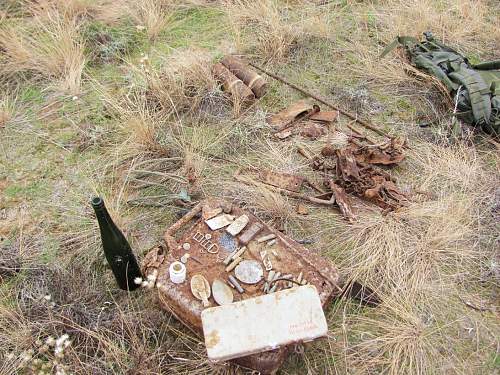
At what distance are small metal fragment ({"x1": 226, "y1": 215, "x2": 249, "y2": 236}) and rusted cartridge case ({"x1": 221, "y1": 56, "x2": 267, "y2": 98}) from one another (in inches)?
64.7

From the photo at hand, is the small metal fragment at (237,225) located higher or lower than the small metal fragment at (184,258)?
higher

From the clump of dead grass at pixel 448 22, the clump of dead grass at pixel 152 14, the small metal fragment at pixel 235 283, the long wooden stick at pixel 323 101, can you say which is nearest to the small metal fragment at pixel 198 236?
the small metal fragment at pixel 235 283

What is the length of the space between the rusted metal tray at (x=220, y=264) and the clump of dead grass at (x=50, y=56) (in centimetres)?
222

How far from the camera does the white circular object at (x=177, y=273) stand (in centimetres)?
245

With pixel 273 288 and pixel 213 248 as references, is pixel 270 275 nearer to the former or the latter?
pixel 273 288

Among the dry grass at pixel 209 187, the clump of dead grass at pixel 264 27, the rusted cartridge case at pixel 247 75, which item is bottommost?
the dry grass at pixel 209 187

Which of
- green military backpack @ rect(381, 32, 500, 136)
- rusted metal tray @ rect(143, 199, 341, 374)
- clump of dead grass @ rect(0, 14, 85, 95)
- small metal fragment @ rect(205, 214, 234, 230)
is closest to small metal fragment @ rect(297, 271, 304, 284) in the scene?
rusted metal tray @ rect(143, 199, 341, 374)

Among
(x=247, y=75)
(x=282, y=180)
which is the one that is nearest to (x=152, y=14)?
(x=247, y=75)

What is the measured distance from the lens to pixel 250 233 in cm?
273

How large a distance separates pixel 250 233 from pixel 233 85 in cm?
171

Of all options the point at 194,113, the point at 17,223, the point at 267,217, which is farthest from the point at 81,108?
the point at 267,217

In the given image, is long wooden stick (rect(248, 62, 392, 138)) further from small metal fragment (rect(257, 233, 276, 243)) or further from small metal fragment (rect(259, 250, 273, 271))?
small metal fragment (rect(259, 250, 273, 271))

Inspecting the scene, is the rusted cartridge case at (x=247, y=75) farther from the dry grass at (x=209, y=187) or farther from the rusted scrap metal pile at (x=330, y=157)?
the dry grass at (x=209, y=187)

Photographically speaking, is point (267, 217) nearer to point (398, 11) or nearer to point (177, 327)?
point (177, 327)
